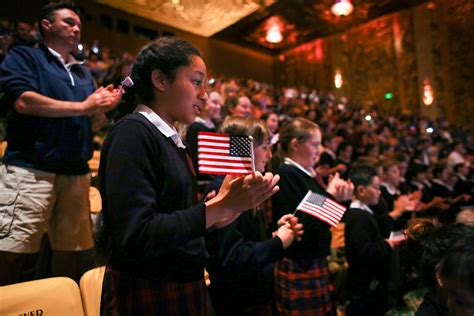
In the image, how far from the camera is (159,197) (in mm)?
953

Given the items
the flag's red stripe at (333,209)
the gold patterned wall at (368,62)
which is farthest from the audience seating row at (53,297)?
the gold patterned wall at (368,62)

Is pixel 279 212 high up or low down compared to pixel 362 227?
→ up

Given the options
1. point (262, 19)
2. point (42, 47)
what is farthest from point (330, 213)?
point (262, 19)

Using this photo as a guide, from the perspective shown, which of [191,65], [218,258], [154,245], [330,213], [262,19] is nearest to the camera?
[154,245]

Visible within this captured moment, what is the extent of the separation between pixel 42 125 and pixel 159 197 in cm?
103

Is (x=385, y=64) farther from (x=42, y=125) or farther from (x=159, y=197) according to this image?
(x=159, y=197)

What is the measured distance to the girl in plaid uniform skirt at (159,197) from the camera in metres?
0.85

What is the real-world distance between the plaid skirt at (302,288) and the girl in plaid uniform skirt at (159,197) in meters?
0.94

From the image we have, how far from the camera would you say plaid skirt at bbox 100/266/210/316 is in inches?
36.6

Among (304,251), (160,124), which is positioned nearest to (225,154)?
(160,124)

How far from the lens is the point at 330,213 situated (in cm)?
180

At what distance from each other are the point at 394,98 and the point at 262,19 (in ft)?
18.2

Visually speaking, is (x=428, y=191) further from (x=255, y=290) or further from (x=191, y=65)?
(x=191, y=65)

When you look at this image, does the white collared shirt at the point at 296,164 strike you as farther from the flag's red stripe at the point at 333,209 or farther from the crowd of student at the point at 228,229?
the flag's red stripe at the point at 333,209
